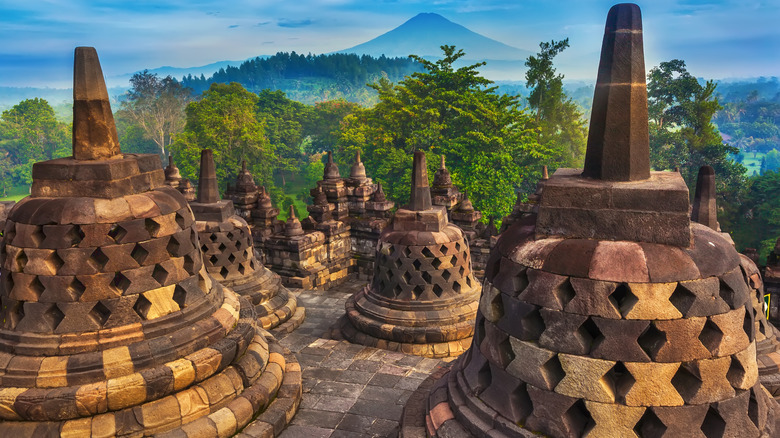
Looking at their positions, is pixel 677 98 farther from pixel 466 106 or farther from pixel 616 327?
pixel 616 327

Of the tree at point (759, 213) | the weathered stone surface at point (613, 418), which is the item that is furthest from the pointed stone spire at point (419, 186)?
the tree at point (759, 213)

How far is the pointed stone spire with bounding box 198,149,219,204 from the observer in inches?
387

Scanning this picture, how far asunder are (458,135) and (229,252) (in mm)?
27182

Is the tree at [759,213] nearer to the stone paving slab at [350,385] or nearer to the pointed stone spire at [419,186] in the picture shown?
the pointed stone spire at [419,186]

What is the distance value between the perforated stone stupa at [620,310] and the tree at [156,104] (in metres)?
58.2

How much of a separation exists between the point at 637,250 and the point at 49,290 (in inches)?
206

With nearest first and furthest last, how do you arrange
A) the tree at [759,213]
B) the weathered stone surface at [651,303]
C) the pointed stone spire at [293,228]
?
the weathered stone surface at [651,303] → the pointed stone spire at [293,228] → the tree at [759,213]

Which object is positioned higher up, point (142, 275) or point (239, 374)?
point (142, 275)

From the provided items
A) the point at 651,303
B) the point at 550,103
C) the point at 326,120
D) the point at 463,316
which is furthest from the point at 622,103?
the point at 326,120

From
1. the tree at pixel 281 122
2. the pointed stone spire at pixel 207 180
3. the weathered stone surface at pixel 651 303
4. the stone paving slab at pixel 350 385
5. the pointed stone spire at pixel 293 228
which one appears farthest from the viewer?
the tree at pixel 281 122

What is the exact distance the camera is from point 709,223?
7.27 metres

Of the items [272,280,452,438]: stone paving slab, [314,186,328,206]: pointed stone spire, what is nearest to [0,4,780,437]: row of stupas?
[272,280,452,438]: stone paving slab

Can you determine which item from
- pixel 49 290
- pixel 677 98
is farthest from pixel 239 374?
pixel 677 98

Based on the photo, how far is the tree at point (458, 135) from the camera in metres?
31.6
